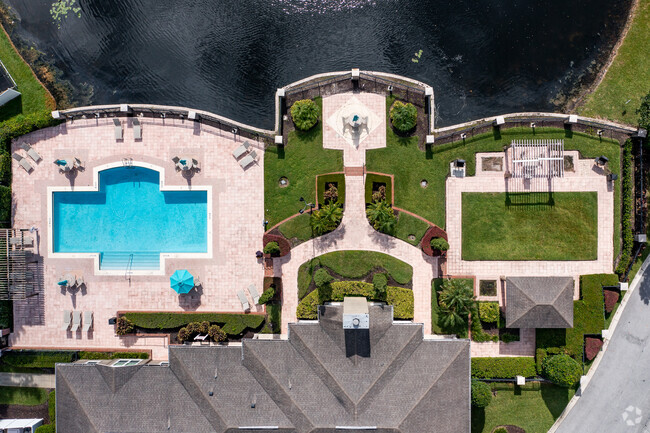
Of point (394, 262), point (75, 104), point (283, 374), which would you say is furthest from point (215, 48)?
point (283, 374)

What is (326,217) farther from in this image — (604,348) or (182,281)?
(604,348)

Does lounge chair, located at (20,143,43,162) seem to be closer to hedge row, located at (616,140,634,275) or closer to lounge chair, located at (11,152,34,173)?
lounge chair, located at (11,152,34,173)

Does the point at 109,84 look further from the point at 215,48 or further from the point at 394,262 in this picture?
the point at 394,262

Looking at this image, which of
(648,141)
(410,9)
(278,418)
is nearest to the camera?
(278,418)

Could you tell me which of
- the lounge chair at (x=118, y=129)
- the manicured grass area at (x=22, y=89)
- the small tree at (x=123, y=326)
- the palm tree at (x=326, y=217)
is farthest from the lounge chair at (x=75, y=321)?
the palm tree at (x=326, y=217)

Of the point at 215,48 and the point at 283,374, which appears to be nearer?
the point at 283,374

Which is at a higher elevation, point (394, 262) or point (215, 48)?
point (215, 48)
